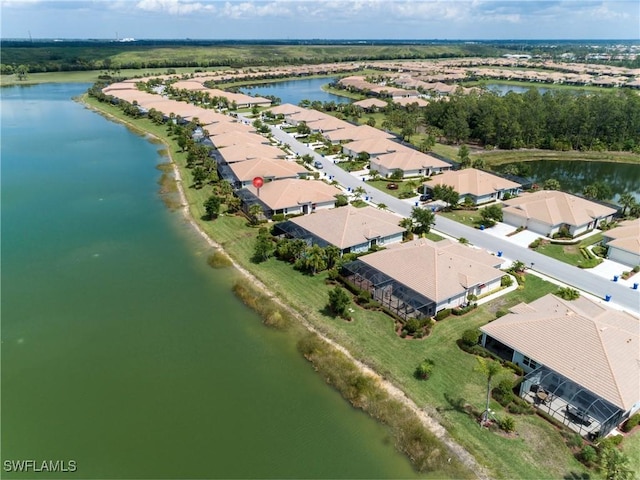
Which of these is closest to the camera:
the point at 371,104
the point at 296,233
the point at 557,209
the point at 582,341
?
the point at 582,341

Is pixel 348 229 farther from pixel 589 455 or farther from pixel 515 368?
pixel 589 455

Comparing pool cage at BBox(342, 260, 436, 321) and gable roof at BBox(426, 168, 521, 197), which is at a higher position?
gable roof at BBox(426, 168, 521, 197)

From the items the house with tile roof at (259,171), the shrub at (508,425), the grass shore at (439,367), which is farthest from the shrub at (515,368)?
the house with tile roof at (259,171)

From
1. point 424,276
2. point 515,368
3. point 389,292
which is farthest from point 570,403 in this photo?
point 389,292

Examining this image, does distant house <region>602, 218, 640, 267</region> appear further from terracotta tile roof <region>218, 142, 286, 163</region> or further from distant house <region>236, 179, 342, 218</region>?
terracotta tile roof <region>218, 142, 286, 163</region>

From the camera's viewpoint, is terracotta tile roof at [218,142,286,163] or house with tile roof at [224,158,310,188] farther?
terracotta tile roof at [218,142,286,163]

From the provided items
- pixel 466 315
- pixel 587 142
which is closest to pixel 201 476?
pixel 466 315

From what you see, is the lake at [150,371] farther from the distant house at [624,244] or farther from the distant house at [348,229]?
the distant house at [624,244]

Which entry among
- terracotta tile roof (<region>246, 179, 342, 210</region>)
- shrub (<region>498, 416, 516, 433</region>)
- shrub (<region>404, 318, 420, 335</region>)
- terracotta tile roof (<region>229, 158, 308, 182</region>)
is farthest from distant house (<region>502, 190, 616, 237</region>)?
shrub (<region>498, 416, 516, 433</region>)
